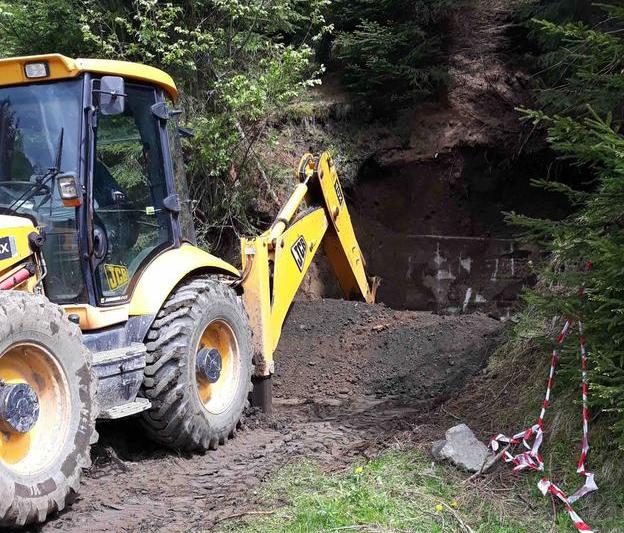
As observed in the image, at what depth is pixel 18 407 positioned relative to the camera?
3832 mm

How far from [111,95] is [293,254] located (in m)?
2.82

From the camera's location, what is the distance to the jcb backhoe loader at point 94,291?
3.99 m

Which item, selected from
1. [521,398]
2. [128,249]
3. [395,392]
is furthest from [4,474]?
[395,392]

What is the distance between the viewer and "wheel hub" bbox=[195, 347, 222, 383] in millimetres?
5496

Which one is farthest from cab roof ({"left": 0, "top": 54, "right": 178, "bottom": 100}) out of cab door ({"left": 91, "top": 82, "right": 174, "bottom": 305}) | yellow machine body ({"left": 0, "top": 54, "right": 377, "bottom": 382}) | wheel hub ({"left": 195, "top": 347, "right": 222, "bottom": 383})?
wheel hub ({"left": 195, "top": 347, "right": 222, "bottom": 383})

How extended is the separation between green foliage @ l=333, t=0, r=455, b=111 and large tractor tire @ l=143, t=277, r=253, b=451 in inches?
260

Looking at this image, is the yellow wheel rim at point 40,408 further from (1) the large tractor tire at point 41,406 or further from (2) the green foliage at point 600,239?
(2) the green foliage at point 600,239

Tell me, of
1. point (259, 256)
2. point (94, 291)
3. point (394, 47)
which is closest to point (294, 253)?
point (259, 256)

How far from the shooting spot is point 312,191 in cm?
815

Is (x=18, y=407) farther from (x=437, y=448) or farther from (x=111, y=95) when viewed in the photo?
(x=437, y=448)

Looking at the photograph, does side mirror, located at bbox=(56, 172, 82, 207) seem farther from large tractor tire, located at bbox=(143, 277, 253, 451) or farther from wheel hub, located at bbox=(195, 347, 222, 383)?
wheel hub, located at bbox=(195, 347, 222, 383)

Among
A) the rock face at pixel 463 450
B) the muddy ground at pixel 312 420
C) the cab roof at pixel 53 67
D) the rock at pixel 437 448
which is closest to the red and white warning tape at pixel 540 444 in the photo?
the rock face at pixel 463 450

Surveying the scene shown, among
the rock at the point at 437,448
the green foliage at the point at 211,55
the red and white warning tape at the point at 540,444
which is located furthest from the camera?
the green foliage at the point at 211,55

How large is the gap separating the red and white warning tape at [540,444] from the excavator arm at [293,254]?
2456 millimetres
